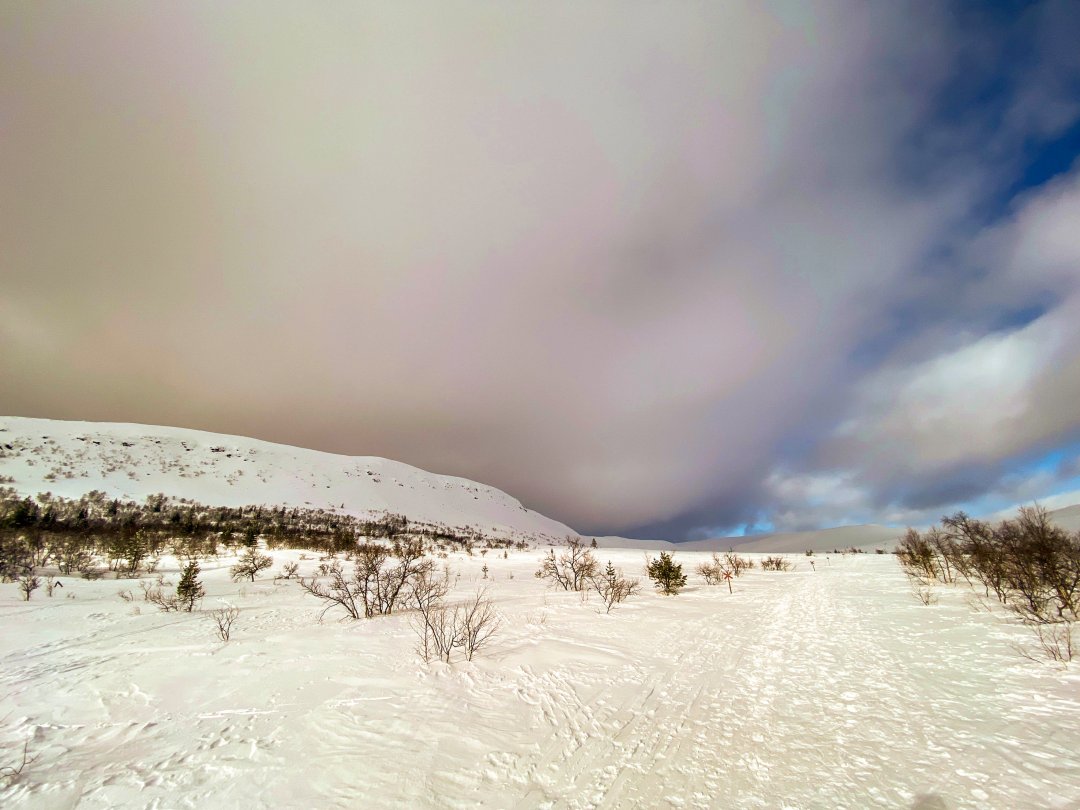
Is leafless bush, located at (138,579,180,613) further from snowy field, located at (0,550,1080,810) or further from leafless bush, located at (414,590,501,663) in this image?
leafless bush, located at (414,590,501,663)

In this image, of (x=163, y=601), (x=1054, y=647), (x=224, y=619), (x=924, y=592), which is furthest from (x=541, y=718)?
(x=924, y=592)

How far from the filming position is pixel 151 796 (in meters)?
3.81

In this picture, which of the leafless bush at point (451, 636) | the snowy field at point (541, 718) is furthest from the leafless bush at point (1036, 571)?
the leafless bush at point (451, 636)

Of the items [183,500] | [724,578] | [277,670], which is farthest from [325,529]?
[277,670]

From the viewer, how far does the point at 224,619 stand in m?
10.8

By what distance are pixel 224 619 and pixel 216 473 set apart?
278 feet

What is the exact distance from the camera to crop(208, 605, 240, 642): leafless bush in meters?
8.97

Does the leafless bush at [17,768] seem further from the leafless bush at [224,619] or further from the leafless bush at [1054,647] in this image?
the leafless bush at [1054,647]

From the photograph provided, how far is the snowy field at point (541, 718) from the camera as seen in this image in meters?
3.88

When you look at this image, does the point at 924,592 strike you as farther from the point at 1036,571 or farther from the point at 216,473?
the point at 216,473

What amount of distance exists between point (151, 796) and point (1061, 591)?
1599 centimetres

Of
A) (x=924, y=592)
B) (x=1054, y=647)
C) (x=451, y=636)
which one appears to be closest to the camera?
(x=1054, y=647)

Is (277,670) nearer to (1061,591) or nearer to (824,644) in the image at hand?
(824,644)

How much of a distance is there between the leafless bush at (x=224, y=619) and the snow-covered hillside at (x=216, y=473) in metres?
63.6
